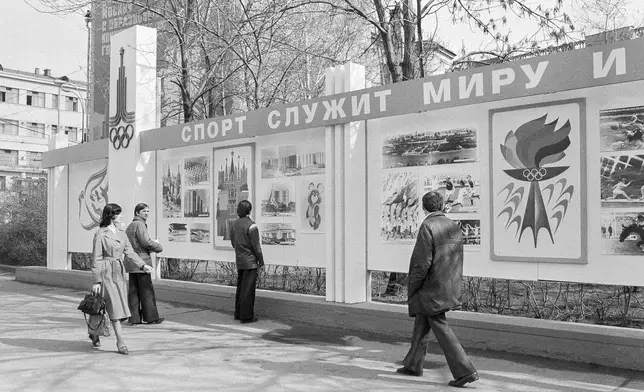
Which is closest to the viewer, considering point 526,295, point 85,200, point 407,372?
point 407,372

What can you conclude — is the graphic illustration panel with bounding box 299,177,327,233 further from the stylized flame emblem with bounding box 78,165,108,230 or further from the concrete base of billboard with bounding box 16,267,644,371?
the stylized flame emblem with bounding box 78,165,108,230

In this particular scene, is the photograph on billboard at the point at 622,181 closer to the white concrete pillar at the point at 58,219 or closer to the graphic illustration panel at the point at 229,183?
the graphic illustration panel at the point at 229,183

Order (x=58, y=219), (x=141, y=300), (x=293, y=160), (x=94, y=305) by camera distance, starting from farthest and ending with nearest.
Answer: (x=58, y=219)
(x=293, y=160)
(x=141, y=300)
(x=94, y=305)

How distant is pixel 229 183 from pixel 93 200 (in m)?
4.82

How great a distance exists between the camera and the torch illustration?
7.02 meters

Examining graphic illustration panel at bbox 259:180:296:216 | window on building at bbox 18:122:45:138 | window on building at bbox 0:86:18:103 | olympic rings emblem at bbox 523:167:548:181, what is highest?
window on building at bbox 0:86:18:103

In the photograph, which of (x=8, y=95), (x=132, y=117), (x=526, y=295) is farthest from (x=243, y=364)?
(x=8, y=95)

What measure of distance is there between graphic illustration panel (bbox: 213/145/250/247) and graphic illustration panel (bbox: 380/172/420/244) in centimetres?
284

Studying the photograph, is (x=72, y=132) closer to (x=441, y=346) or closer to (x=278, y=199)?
(x=278, y=199)

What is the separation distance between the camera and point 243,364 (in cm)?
670

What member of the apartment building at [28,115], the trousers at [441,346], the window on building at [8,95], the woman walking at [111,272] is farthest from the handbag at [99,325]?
the window on building at [8,95]

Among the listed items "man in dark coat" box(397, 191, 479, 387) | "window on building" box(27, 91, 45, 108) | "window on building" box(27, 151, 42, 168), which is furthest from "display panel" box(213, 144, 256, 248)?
"window on building" box(27, 91, 45, 108)

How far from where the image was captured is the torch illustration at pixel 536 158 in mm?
7016

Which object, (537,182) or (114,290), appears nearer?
(537,182)
